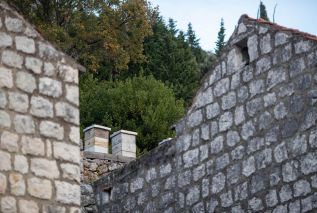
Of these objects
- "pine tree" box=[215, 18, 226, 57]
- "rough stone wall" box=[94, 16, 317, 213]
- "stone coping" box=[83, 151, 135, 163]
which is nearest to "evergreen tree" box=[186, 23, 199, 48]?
"pine tree" box=[215, 18, 226, 57]

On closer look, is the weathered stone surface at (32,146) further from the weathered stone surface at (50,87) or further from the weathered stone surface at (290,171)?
the weathered stone surface at (290,171)

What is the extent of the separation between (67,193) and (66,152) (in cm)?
40

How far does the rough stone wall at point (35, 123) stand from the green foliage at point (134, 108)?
18.0 meters

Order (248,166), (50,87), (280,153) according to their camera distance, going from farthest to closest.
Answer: (248,166), (280,153), (50,87)

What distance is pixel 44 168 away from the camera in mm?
7094

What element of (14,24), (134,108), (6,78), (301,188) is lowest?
(301,188)

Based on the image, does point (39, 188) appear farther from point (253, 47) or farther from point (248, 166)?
point (253, 47)

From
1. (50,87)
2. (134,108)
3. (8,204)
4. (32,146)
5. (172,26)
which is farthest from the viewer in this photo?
(172,26)

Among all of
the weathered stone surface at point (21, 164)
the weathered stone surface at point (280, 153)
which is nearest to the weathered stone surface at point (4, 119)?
the weathered stone surface at point (21, 164)

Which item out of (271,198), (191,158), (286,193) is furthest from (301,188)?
(191,158)

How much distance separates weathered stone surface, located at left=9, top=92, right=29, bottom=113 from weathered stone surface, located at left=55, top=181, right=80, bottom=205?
2.46 feet

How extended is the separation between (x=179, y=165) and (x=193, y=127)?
55 cm

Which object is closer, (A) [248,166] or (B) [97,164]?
(A) [248,166]

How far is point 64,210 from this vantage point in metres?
7.09
